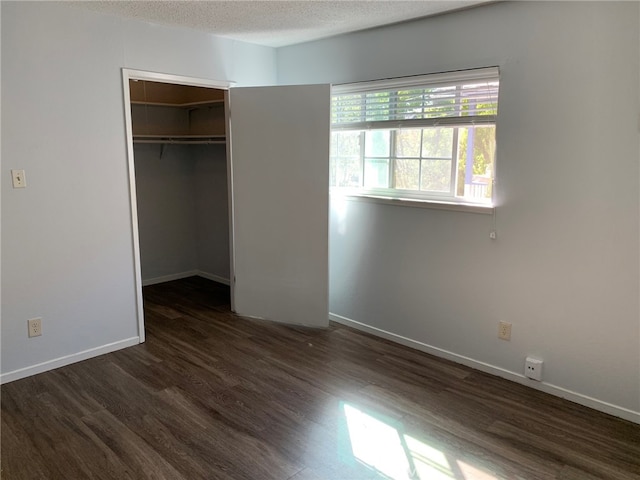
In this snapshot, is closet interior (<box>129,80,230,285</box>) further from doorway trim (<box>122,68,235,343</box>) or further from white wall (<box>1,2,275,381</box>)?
white wall (<box>1,2,275,381</box>)

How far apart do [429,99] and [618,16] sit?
3.73ft

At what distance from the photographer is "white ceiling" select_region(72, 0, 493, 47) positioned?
9.30 ft

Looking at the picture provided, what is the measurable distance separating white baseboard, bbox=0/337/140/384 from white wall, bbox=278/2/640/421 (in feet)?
6.80

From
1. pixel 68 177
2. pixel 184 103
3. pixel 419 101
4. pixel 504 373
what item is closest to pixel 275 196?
pixel 419 101

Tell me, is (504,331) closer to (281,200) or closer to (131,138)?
(281,200)

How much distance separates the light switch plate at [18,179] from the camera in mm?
2828

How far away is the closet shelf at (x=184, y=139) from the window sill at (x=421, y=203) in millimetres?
1574

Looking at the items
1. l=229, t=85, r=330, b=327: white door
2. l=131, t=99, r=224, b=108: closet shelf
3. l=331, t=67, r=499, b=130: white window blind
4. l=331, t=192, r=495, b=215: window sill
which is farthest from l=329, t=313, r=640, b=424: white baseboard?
l=131, t=99, r=224, b=108: closet shelf

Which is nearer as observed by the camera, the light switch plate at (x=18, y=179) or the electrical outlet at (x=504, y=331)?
the light switch plate at (x=18, y=179)

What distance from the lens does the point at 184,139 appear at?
16.4 feet

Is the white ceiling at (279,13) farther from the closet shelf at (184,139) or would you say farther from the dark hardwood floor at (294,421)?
the dark hardwood floor at (294,421)

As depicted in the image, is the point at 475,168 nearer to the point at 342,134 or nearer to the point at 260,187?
the point at 342,134

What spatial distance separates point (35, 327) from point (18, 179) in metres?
0.95

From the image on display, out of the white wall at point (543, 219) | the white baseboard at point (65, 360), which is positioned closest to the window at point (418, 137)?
the white wall at point (543, 219)
